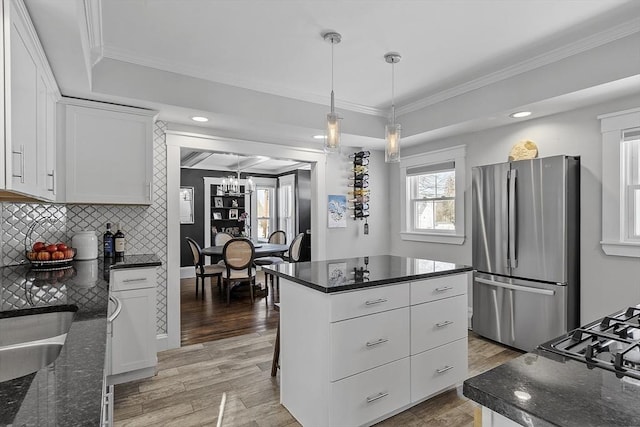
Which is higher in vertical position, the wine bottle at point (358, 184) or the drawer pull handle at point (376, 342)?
the wine bottle at point (358, 184)

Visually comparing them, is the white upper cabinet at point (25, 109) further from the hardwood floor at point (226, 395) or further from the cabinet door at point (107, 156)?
the hardwood floor at point (226, 395)

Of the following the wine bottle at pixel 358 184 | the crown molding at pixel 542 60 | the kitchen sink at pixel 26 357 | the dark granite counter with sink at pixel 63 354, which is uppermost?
the crown molding at pixel 542 60

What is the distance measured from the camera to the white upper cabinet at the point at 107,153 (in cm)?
284

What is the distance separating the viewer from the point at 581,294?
3.13m

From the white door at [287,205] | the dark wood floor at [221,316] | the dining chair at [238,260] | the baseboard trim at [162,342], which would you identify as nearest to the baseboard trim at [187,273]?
the dark wood floor at [221,316]

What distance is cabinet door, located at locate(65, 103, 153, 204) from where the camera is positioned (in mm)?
2850

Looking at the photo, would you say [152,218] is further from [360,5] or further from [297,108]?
[360,5]

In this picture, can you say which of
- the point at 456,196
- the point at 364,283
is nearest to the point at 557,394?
the point at 364,283

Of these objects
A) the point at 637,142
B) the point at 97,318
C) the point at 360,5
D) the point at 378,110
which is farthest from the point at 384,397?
the point at 378,110

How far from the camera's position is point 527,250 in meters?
3.23

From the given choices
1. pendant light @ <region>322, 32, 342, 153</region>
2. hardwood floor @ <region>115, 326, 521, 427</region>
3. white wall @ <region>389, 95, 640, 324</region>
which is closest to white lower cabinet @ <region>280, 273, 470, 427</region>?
hardwood floor @ <region>115, 326, 521, 427</region>

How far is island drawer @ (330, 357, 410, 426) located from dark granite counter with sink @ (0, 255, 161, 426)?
1.30 meters

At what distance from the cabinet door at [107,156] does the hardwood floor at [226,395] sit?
1512mm

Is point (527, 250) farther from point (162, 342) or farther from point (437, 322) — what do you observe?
point (162, 342)
